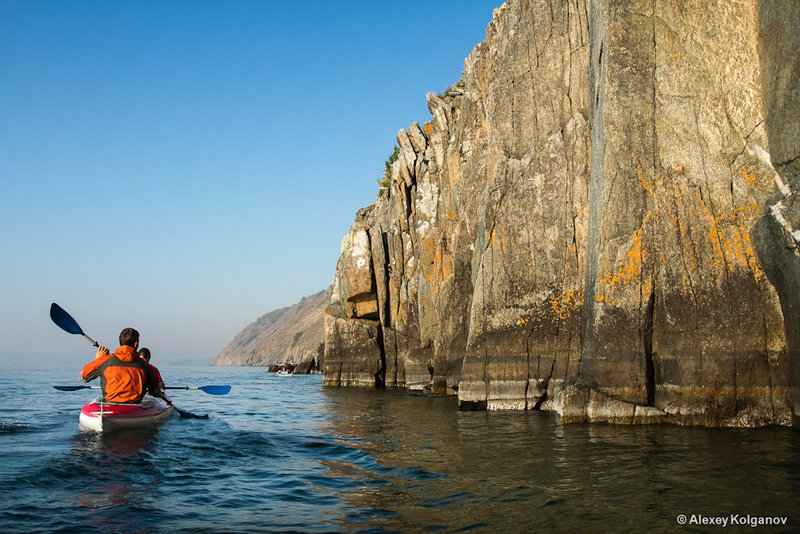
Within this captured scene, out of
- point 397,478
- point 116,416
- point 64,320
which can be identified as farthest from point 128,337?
point 397,478

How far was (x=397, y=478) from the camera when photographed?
928 centimetres

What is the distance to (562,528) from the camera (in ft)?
21.1

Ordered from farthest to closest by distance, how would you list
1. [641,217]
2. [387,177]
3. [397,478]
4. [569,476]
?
[387,177] < [641,217] < [397,478] < [569,476]

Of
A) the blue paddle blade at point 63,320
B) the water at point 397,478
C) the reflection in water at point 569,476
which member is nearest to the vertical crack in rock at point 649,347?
the water at point 397,478

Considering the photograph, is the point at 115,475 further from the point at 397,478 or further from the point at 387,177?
the point at 387,177

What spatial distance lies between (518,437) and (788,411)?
5.44 m

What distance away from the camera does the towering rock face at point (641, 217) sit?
1277 centimetres

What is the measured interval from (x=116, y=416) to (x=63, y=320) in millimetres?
4674

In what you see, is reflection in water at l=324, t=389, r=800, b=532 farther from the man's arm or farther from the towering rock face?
the man's arm

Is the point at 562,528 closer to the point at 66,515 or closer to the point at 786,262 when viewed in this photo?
the point at 66,515

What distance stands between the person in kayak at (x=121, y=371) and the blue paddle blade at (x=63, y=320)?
332cm

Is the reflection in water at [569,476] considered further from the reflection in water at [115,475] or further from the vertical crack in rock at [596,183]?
the vertical crack in rock at [596,183]

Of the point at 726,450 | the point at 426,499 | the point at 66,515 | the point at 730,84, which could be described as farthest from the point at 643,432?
the point at 66,515

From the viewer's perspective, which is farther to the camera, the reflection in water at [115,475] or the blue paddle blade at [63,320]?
the blue paddle blade at [63,320]
